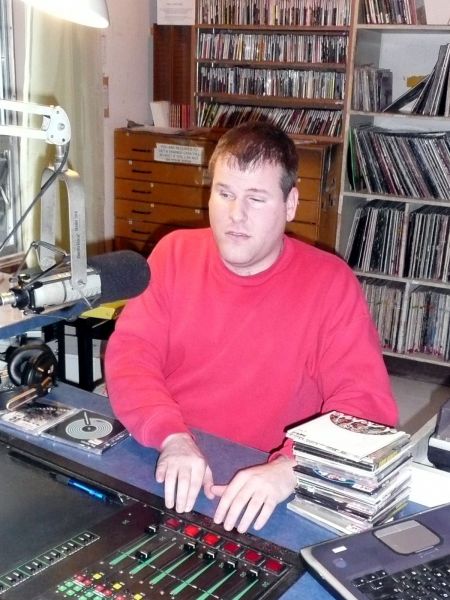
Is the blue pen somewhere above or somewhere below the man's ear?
below

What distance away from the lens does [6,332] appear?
3.37 feet

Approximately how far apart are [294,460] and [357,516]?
0.56 feet

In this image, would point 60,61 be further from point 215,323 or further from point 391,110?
point 215,323

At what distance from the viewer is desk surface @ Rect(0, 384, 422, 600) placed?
1.11 meters

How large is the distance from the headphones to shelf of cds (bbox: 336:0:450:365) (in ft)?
7.90

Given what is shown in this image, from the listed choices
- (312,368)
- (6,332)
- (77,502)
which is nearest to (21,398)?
(77,502)

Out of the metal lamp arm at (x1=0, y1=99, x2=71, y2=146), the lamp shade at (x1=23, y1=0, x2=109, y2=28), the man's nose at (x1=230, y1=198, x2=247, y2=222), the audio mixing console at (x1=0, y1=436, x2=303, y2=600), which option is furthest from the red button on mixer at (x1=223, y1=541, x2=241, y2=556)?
the lamp shade at (x1=23, y1=0, x2=109, y2=28)

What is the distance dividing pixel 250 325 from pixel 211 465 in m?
0.39

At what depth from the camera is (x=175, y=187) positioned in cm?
376

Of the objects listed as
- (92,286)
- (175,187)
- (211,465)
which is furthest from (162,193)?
(92,286)

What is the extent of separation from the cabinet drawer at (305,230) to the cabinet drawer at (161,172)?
49 centimetres

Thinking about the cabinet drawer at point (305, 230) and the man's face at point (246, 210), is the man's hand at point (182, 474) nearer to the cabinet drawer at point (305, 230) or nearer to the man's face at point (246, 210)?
the man's face at point (246, 210)

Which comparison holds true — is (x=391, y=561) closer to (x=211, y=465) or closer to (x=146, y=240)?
(x=211, y=465)

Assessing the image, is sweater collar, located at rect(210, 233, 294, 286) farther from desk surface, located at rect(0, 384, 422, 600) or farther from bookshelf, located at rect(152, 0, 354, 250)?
bookshelf, located at rect(152, 0, 354, 250)
